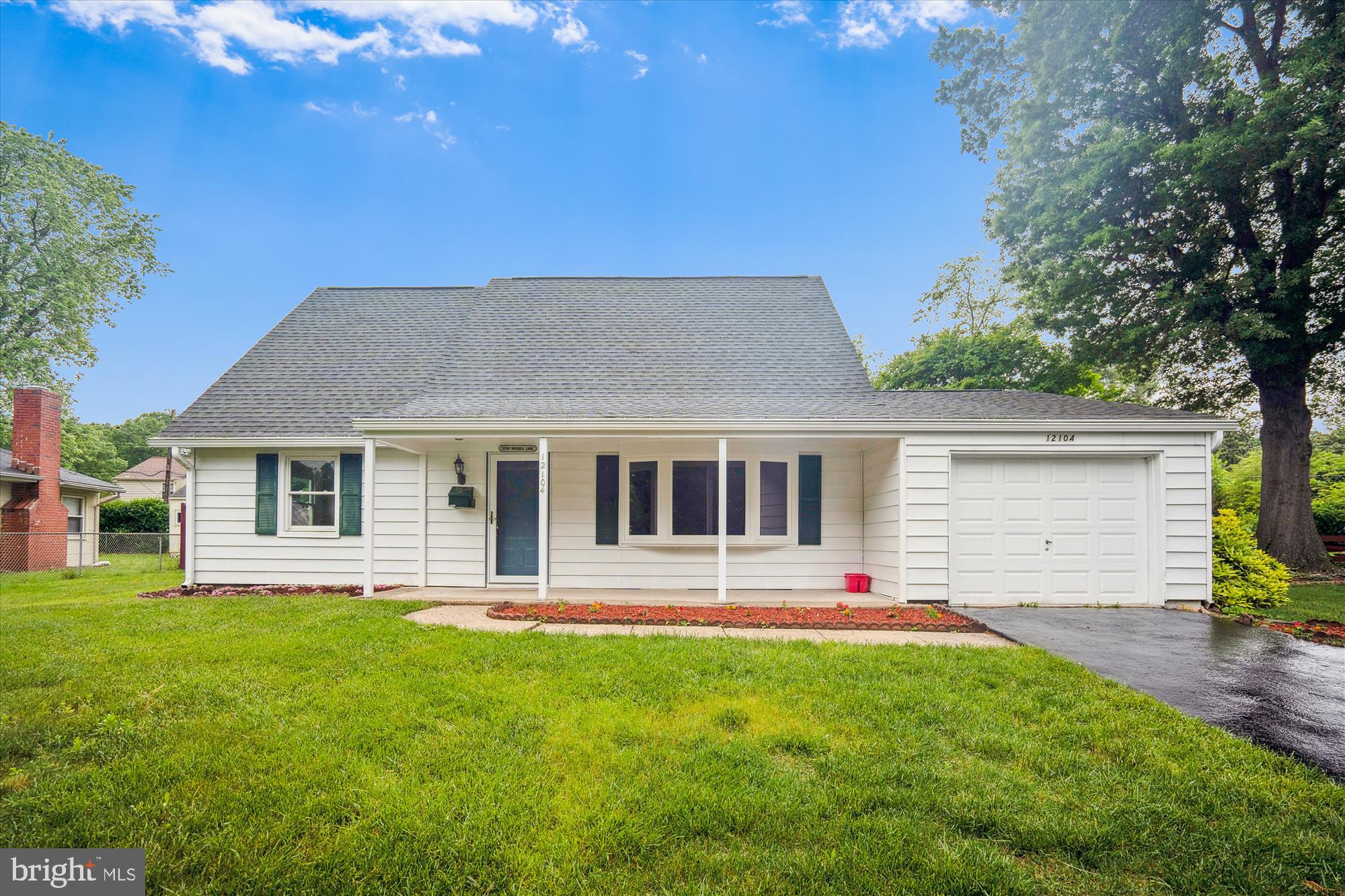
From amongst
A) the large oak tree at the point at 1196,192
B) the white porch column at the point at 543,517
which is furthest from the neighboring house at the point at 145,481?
the large oak tree at the point at 1196,192

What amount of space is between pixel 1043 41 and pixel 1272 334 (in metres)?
7.00

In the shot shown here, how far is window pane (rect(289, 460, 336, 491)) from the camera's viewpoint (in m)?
9.39

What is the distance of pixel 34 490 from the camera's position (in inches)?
575

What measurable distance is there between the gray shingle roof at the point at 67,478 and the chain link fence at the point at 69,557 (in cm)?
141

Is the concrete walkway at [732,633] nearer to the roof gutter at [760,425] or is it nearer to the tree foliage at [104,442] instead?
the roof gutter at [760,425]

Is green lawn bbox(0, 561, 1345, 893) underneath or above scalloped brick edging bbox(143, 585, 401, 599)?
above

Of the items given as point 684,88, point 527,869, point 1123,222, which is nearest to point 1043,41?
point 1123,222

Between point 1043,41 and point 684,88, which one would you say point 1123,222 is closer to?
point 1043,41

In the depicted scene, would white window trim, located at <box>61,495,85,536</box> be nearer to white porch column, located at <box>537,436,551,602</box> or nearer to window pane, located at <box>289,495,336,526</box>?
window pane, located at <box>289,495,336,526</box>

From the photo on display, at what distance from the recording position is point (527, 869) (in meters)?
2.13

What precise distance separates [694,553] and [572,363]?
3.86 meters

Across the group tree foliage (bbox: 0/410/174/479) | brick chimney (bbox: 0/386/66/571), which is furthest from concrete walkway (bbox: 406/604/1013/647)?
brick chimney (bbox: 0/386/66/571)

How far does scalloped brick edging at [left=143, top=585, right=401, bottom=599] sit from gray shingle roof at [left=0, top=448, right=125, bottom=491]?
29.5ft

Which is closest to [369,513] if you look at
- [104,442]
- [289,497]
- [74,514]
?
[289,497]
